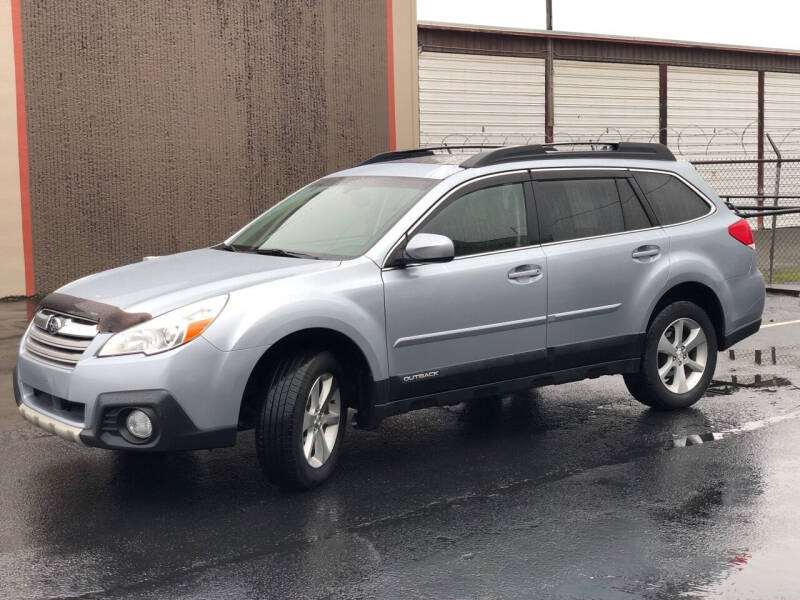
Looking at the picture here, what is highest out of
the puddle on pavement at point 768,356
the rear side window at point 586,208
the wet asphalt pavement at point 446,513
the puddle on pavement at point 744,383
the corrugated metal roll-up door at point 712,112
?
the corrugated metal roll-up door at point 712,112

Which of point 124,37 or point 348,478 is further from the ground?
point 124,37

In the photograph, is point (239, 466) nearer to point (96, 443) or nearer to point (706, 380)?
point (96, 443)

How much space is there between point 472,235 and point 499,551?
224 cm

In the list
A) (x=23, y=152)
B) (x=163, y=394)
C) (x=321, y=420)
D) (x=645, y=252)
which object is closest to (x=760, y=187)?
(x=23, y=152)

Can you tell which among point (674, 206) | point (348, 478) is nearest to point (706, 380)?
point (674, 206)

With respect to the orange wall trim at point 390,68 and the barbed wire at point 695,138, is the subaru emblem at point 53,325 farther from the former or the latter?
the barbed wire at point 695,138

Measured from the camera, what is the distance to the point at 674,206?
779 centimetres

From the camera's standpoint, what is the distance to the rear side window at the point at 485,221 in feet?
21.7

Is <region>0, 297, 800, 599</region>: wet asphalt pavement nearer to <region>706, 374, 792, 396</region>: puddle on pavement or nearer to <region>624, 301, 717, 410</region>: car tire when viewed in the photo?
<region>624, 301, 717, 410</region>: car tire

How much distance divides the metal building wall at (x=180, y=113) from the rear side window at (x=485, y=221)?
9554mm

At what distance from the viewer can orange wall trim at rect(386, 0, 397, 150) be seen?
17438 mm

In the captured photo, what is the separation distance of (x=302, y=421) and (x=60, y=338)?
1.34 m

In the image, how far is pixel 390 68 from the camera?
57.6 ft

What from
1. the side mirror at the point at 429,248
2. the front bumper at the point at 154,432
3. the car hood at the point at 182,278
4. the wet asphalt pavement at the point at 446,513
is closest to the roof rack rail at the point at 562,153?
the side mirror at the point at 429,248
